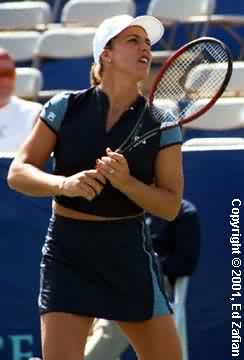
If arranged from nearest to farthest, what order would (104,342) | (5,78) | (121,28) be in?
(121,28)
(104,342)
(5,78)

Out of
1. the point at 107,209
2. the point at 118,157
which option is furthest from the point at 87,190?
the point at 107,209

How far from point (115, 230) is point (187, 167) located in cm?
159

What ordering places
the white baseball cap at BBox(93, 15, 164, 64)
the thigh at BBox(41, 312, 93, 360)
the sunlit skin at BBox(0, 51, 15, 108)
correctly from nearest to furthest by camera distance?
the thigh at BBox(41, 312, 93, 360) → the white baseball cap at BBox(93, 15, 164, 64) → the sunlit skin at BBox(0, 51, 15, 108)

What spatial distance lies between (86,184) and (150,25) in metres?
0.62

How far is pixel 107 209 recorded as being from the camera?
3730mm

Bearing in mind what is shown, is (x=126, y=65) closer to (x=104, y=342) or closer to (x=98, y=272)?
(x=98, y=272)

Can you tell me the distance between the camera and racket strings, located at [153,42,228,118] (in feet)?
13.0

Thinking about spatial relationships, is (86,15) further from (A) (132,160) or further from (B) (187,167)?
(A) (132,160)

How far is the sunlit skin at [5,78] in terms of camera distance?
21.9ft

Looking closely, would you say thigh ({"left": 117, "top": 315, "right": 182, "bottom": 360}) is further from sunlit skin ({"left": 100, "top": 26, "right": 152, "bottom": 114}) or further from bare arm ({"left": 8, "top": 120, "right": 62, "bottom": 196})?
sunlit skin ({"left": 100, "top": 26, "right": 152, "bottom": 114})

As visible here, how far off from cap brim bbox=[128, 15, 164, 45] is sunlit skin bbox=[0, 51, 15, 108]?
2914 mm

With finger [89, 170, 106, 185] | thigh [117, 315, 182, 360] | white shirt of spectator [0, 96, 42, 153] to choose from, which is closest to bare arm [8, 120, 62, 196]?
finger [89, 170, 106, 185]

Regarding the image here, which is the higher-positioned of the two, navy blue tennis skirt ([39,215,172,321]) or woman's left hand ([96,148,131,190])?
woman's left hand ([96,148,131,190])

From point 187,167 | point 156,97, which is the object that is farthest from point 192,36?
point 156,97
